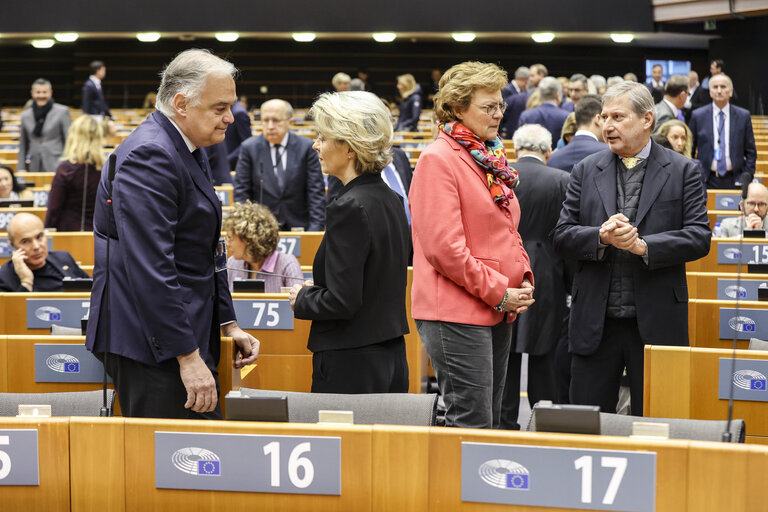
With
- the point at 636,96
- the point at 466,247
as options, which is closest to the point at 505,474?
the point at 466,247

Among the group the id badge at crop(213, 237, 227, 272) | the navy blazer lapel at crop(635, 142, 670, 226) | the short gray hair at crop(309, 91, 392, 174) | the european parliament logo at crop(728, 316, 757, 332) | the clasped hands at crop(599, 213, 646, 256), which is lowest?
the european parliament logo at crop(728, 316, 757, 332)

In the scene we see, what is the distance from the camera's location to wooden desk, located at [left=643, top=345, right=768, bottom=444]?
95.3 inches

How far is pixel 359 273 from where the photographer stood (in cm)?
219

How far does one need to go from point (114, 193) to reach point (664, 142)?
378 centimetres

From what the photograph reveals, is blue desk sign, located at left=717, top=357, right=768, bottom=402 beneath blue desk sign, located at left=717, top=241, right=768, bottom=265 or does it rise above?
beneath

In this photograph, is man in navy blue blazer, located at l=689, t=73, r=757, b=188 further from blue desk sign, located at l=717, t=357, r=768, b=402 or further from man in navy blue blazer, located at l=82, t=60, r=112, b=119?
man in navy blue blazer, located at l=82, t=60, r=112, b=119

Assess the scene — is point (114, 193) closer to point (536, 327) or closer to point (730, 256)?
point (536, 327)

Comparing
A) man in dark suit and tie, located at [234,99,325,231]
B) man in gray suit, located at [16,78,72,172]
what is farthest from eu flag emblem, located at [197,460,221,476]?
man in gray suit, located at [16,78,72,172]

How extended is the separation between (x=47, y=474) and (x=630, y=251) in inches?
66.0

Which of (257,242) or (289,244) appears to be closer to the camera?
(257,242)

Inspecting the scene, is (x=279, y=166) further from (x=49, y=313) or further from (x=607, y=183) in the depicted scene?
(x=607, y=183)

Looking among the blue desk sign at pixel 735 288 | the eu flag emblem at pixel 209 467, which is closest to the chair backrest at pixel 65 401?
the eu flag emblem at pixel 209 467

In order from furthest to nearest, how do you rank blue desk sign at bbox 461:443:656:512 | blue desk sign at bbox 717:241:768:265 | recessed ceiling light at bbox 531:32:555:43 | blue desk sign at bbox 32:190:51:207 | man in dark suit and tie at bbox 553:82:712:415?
recessed ceiling light at bbox 531:32:555:43 < blue desk sign at bbox 32:190:51:207 < blue desk sign at bbox 717:241:768:265 < man in dark suit and tie at bbox 553:82:712:415 < blue desk sign at bbox 461:443:656:512

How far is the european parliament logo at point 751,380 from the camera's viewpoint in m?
2.45
